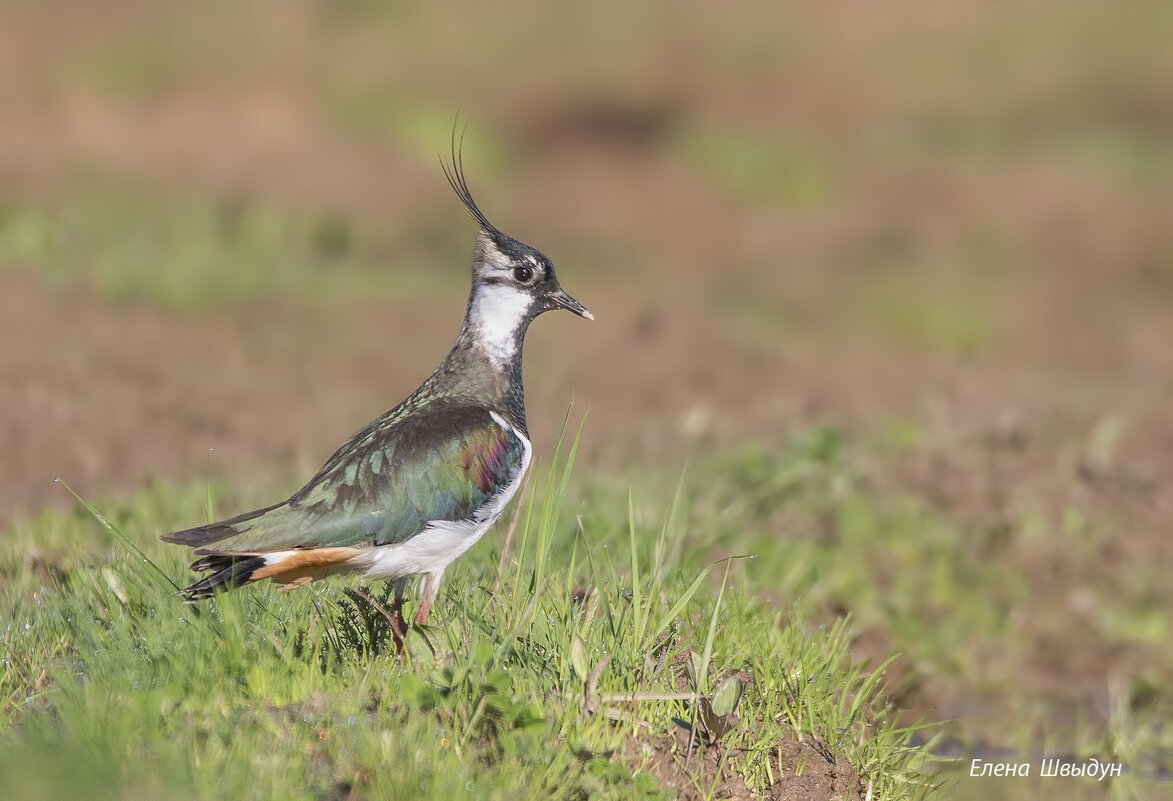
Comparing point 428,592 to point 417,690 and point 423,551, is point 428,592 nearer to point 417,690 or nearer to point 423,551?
point 423,551

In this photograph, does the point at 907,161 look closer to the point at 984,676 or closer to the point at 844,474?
the point at 844,474

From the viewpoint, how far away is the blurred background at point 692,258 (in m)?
8.95

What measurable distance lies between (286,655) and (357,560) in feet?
1.61

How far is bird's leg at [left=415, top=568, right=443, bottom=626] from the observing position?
5.43 m

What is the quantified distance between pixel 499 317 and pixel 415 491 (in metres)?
1.01

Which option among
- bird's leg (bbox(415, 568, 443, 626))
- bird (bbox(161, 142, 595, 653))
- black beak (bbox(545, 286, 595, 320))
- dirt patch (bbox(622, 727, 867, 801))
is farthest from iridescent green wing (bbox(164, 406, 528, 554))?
dirt patch (bbox(622, 727, 867, 801))

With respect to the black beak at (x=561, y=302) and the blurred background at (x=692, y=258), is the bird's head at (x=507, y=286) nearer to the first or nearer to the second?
the black beak at (x=561, y=302)

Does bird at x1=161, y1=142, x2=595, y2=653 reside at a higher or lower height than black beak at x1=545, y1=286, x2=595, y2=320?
lower

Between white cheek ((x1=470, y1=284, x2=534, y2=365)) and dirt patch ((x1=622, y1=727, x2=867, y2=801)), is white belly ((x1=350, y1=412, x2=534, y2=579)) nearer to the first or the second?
white cheek ((x1=470, y1=284, x2=534, y2=365))

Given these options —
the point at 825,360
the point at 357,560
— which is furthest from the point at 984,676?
the point at 825,360

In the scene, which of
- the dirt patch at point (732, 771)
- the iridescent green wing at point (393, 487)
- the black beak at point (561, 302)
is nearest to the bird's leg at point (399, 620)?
the iridescent green wing at point (393, 487)

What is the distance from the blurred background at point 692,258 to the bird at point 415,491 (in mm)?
2553

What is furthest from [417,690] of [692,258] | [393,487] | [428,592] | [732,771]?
[692,258]

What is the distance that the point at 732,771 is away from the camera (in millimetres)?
5203
